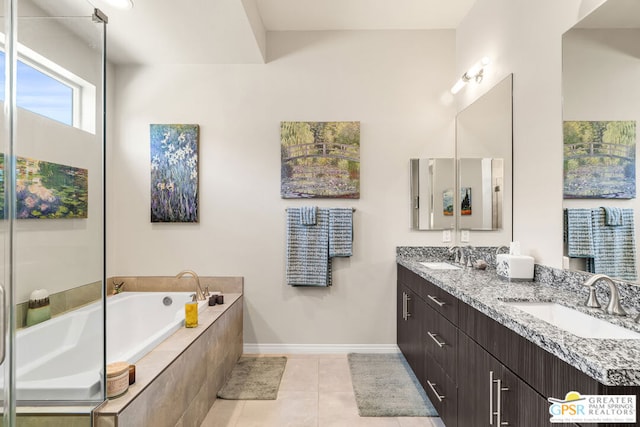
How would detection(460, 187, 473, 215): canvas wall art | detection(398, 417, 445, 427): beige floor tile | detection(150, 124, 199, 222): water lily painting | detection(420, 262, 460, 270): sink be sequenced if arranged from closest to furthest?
detection(398, 417, 445, 427): beige floor tile, detection(420, 262, 460, 270): sink, detection(460, 187, 473, 215): canvas wall art, detection(150, 124, 199, 222): water lily painting

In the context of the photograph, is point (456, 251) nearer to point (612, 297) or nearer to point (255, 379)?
point (612, 297)

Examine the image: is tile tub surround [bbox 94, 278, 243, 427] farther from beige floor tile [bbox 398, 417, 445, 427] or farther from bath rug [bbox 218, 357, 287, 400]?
beige floor tile [bbox 398, 417, 445, 427]

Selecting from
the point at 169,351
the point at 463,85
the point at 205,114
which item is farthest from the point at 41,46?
the point at 463,85

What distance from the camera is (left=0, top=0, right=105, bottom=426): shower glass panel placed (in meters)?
1.17

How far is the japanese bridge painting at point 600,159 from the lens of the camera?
131 centimetres

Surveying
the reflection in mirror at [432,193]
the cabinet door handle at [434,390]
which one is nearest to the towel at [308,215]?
the reflection in mirror at [432,193]

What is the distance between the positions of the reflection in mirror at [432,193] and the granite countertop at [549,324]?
0.82m

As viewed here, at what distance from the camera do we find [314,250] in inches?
114

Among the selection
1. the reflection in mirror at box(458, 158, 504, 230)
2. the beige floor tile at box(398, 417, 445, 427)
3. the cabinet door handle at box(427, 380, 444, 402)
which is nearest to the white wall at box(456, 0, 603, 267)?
the reflection in mirror at box(458, 158, 504, 230)

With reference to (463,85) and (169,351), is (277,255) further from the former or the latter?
(463,85)

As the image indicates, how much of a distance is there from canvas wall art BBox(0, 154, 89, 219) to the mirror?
2335 millimetres

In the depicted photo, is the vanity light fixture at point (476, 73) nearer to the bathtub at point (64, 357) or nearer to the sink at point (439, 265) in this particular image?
the sink at point (439, 265)

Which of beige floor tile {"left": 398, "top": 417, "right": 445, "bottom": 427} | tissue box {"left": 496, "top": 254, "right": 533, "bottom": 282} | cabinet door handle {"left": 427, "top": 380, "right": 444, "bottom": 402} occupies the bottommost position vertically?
beige floor tile {"left": 398, "top": 417, "right": 445, "bottom": 427}

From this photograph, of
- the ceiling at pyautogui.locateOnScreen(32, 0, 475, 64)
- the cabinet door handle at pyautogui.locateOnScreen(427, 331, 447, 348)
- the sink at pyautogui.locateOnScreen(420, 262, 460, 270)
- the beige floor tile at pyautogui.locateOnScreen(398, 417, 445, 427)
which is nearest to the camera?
the cabinet door handle at pyautogui.locateOnScreen(427, 331, 447, 348)
